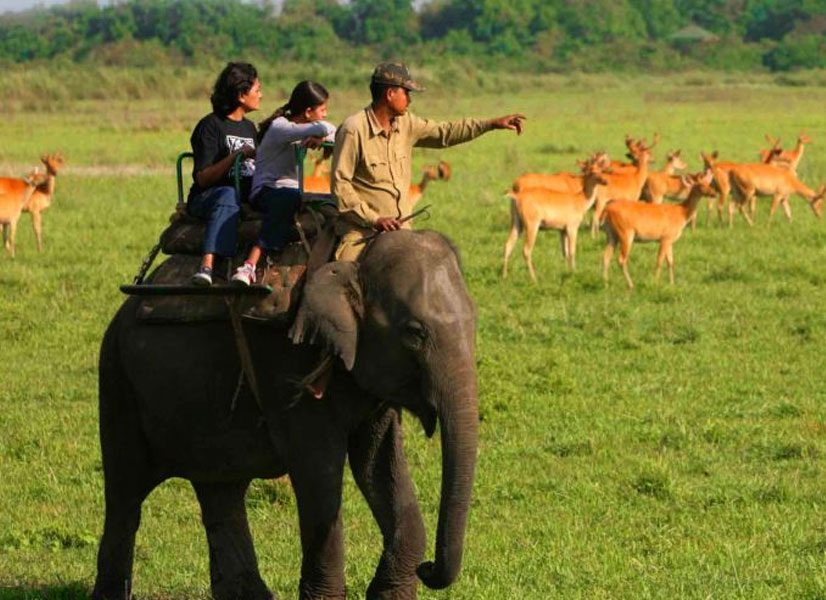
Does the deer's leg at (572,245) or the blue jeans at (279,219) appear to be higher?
the blue jeans at (279,219)

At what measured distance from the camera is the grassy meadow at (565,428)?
777 cm

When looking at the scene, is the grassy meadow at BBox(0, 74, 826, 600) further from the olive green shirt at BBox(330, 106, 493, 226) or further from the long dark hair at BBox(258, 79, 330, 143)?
the long dark hair at BBox(258, 79, 330, 143)

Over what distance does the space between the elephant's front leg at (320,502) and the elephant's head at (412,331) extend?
1.05 ft

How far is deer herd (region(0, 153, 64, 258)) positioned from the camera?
19.6 m

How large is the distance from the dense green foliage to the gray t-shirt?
73.7 meters

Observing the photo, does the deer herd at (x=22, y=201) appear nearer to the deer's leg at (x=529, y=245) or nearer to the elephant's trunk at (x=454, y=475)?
the deer's leg at (x=529, y=245)

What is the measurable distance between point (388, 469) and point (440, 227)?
14560mm

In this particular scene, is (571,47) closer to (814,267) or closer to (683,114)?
(683,114)

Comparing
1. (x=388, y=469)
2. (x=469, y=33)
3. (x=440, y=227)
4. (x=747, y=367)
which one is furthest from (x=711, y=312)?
(x=469, y=33)

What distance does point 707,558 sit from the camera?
7.80m

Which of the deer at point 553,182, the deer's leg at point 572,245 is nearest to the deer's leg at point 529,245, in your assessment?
the deer's leg at point 572,245

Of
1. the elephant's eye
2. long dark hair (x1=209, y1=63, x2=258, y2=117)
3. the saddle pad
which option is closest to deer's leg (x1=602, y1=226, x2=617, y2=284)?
long dark hair (x1=209, y1=63, x2=258, y2=117)

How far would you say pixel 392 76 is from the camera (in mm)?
6426

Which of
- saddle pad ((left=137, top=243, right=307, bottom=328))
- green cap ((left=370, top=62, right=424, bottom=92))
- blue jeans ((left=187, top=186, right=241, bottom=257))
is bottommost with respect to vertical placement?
saddle pad ((left=137, top=243, right=307, bottom=328))
